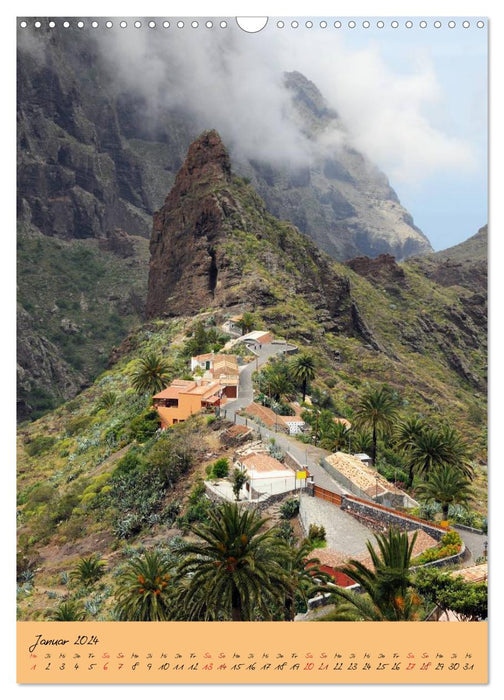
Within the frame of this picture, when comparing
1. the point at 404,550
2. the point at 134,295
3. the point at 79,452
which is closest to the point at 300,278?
the point at 79,452

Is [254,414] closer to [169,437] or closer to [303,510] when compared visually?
[169,437]

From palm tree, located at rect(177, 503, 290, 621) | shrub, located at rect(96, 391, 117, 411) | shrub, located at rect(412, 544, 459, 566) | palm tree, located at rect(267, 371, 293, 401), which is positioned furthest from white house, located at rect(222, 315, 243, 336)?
palm tree, located at rect(177, 503, 290, 621)

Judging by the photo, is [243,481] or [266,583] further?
[243,481]

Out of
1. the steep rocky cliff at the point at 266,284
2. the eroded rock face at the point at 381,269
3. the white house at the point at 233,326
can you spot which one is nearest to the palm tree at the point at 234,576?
the white house at the point at 233,326

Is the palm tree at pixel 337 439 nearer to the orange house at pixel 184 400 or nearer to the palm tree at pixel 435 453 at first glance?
the palm tree at pixel 435 453

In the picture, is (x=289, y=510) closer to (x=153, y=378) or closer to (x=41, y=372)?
(x=153, y=378)

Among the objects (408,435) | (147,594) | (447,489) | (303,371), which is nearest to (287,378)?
(303,371)
